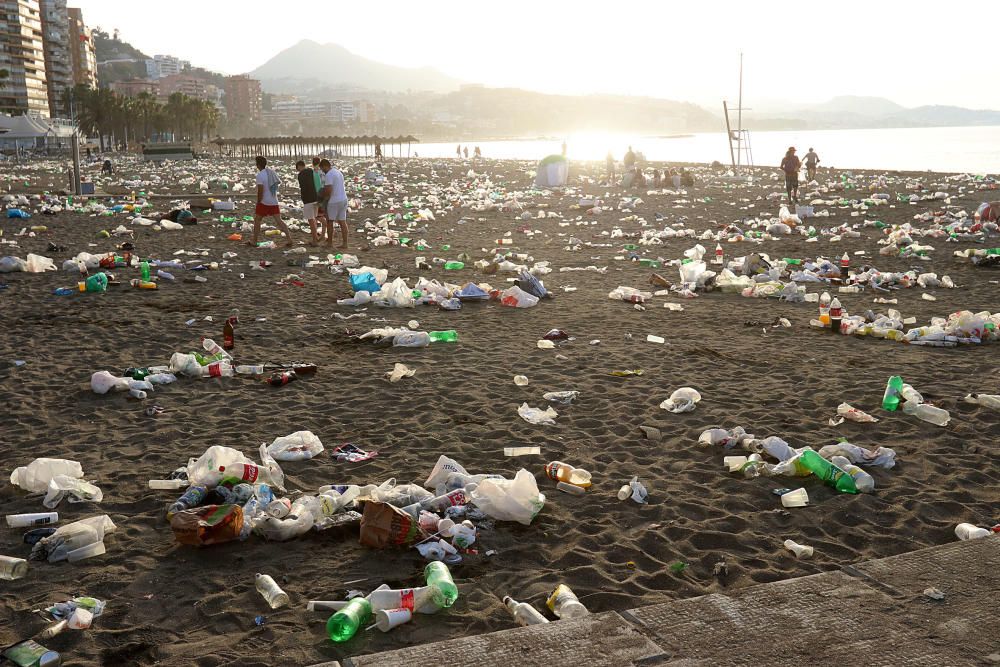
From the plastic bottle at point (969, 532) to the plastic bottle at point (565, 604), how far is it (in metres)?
1.79

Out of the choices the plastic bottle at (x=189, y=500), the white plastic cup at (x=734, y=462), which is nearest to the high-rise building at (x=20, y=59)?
the plastic bottle at (x=189, y=500)

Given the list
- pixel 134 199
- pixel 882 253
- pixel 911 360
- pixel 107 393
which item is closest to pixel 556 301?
pixel 911 360

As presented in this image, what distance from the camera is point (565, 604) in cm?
288

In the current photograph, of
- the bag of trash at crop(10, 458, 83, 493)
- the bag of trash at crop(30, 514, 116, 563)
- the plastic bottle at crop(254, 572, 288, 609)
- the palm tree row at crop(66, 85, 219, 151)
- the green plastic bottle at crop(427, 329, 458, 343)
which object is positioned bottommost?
the plastic bottle at crop(254, 572, 288, 609)

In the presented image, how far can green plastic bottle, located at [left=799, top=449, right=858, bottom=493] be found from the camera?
154 inches

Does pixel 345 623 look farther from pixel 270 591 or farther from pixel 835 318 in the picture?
pixel 835 318

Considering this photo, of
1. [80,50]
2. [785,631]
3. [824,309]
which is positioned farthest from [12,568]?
[80,50]

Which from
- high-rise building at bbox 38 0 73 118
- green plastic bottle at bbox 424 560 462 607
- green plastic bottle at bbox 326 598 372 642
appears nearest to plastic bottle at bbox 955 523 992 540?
green plastic bottle at bbox 424 560 462 607

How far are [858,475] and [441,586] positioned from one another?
2.32m

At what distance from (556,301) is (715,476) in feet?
16.5

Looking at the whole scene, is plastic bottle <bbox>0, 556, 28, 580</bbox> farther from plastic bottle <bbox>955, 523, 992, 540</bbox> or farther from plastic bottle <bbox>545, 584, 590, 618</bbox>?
plastic bottle <bbox>955, 523, 992, 540</bbox>

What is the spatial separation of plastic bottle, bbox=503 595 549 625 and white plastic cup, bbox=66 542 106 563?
181 cm

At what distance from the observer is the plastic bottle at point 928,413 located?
15.9 ft

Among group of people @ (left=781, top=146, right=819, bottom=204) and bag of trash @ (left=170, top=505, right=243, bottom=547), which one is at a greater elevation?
group of people @ (left=781, top=146, right=819, bottom=204)
